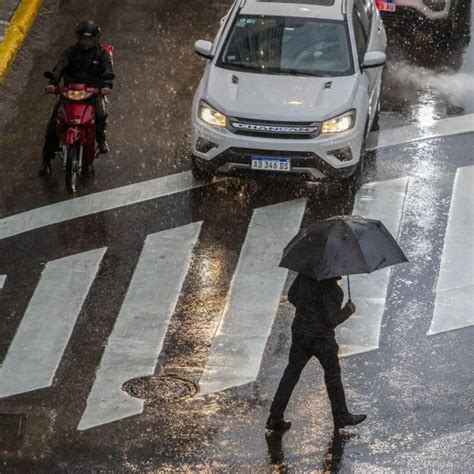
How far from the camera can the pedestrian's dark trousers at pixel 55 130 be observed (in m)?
17.6

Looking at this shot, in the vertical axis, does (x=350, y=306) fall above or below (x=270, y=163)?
above

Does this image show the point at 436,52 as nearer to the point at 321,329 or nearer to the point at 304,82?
the point at 304,82

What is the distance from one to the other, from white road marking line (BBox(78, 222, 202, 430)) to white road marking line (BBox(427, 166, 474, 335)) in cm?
256

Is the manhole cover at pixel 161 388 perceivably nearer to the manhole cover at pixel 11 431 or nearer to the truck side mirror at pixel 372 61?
the manhole cover at pixel 11 431

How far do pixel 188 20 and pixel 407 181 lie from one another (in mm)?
6826

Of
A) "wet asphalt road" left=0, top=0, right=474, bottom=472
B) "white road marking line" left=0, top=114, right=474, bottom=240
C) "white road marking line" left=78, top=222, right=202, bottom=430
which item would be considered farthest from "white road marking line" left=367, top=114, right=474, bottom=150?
"white road marking line" left=78, top=222, right=202, bottom=430

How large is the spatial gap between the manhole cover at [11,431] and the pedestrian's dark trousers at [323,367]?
2.04m

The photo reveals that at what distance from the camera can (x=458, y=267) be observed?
1549 cm

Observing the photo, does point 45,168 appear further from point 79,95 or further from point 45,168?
point 79,95

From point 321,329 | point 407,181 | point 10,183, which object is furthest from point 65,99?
point 321,329

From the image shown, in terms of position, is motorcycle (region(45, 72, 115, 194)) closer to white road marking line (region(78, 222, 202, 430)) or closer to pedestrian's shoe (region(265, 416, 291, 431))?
white road marking line (region(78, 222, 202, 430))

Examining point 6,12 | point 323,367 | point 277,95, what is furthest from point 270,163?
point 6,12

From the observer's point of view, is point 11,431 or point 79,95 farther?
point 79,95

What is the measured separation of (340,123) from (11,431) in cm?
621
